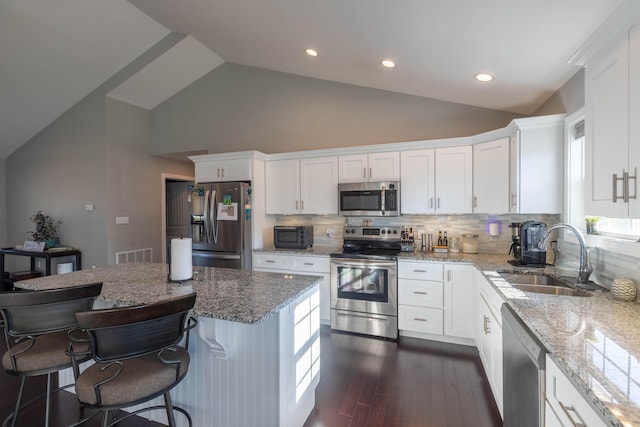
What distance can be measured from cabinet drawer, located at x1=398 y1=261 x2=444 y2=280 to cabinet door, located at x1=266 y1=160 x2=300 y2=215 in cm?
162

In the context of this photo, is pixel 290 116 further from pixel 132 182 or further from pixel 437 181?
pixel 132 182

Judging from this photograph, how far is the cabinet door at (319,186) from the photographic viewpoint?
378 cm

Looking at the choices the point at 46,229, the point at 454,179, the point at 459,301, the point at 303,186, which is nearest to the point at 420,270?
the point at 459,301

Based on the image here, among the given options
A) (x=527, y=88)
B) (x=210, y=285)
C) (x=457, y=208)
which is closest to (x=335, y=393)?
(x=210, y=285)

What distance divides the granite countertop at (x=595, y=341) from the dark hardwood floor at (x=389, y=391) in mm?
929

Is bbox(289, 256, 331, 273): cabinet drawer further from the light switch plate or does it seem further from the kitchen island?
the light switch plate

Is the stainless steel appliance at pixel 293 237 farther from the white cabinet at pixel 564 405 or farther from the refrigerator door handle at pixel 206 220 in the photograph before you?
the white cabinet at pixel 564 405

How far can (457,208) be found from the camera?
328 cm

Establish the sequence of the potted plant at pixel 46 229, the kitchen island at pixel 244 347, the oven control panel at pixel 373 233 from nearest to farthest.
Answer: the kitchen island at pixel 244 347 → the oven control panel at pixel 373 233 → the potted plant at pixel 46 229

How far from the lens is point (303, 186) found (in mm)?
3943

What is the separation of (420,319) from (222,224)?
2.70 m

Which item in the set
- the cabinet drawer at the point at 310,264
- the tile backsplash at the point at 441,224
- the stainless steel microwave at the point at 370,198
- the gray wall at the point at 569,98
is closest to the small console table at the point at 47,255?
the tile backsplash at the point at 441,224

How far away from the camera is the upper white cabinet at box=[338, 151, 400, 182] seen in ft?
11.5

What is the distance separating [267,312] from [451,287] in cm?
227
